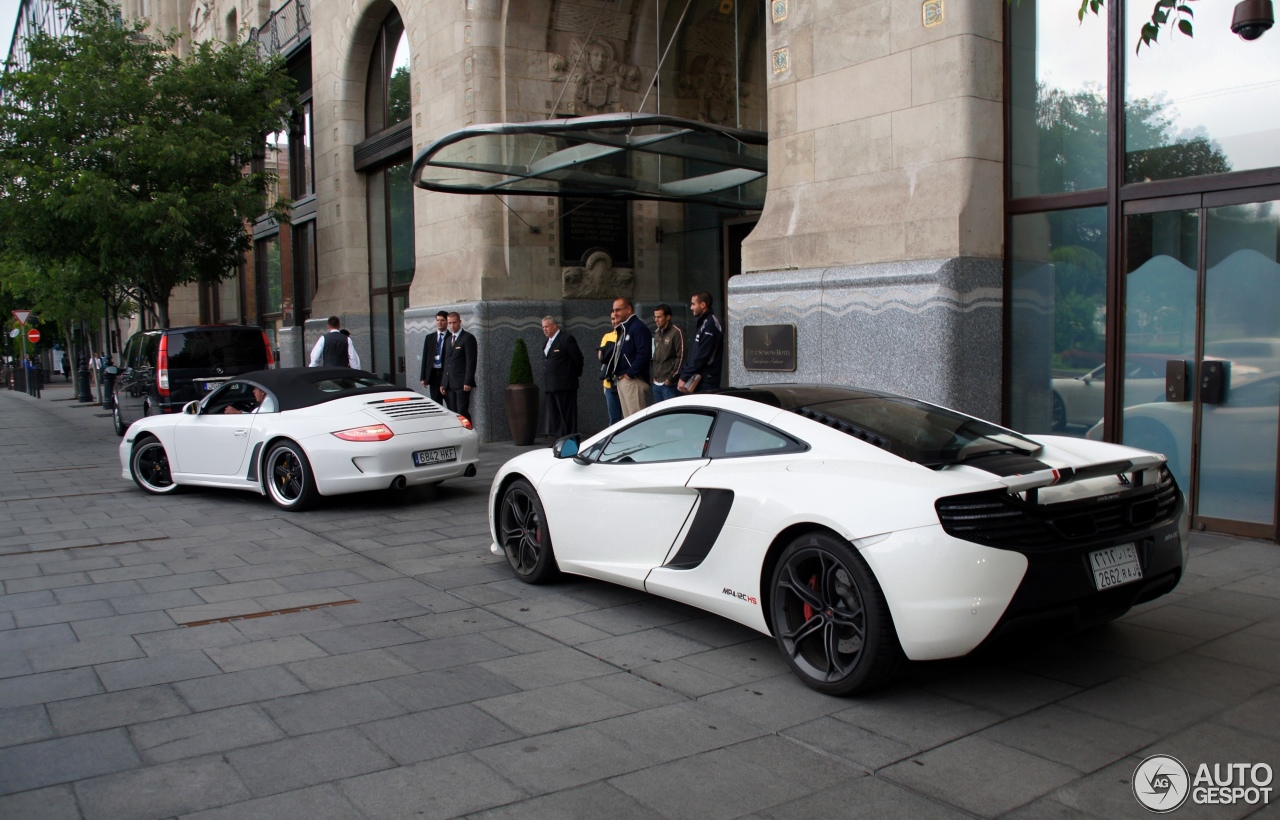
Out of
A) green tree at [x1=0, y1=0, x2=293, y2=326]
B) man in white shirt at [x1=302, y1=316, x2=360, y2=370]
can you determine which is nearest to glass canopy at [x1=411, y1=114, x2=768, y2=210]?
man in white shirt at [x1=302, y1=316, x2=360, y2=370]

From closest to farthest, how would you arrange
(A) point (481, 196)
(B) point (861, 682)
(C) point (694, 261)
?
(B) point (861, 682) → (A) point (481, 196) → (C) point (694, 261)

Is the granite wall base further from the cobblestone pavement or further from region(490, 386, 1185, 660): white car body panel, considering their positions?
region(490, 386, 1185, 660): white car body panel

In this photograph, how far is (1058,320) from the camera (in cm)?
859

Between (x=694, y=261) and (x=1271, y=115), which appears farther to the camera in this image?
(x=694, y=261)

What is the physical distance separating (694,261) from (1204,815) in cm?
1326

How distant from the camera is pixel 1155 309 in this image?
25.8ft

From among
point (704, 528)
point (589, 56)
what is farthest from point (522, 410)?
point (704, 528)

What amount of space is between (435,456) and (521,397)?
4.68m

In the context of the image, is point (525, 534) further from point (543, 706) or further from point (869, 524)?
point (869, 524)

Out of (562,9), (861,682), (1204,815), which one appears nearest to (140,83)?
(562,9)

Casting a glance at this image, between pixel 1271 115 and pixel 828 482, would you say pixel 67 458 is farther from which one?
pixel 1271 115

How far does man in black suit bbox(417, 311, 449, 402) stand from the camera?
1430 cm

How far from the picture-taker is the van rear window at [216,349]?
15.8m

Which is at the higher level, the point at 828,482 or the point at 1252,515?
the point at 828,482
